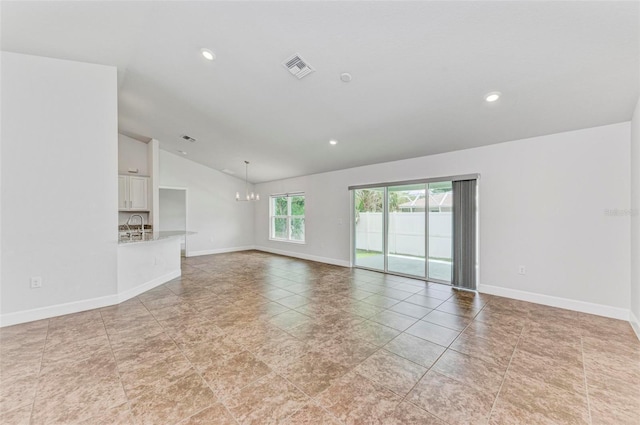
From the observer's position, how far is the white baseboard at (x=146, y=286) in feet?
12.4

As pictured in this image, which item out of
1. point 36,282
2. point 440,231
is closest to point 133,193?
point 36,282

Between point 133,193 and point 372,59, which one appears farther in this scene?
point 133,193

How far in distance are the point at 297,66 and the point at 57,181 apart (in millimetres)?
3386

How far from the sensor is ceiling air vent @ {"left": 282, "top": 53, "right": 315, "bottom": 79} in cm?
283

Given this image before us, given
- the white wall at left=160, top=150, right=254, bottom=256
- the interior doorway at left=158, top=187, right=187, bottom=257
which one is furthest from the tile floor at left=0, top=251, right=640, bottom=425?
the interior doorway at left=158, top=187, right=187, bottom=257

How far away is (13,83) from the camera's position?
3.01m

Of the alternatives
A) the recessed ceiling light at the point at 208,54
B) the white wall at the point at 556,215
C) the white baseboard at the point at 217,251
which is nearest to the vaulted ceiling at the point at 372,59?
the recessed ceiling light at the point at 208,54

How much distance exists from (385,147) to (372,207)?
163cm

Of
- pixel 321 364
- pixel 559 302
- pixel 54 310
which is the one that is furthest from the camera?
pixel 559 302

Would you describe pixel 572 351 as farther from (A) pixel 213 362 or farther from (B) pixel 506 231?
(A) pixel 213 362

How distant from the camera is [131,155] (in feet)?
21.2

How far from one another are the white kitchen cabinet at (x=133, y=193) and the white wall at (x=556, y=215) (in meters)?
6.82

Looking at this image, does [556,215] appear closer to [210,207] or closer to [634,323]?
[634,323]

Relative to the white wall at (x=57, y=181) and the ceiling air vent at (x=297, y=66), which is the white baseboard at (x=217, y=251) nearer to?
the white wall at (x=57, y=181)
